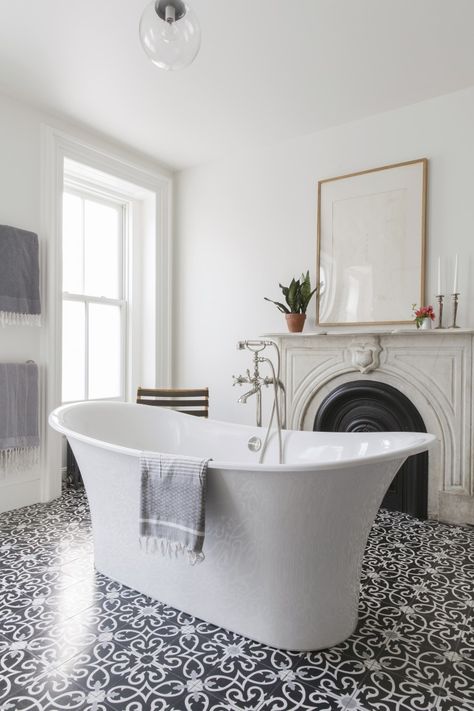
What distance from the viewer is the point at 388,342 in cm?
295

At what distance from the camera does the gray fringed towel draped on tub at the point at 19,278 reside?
9.21 ft

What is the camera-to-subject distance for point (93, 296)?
3.75 meters

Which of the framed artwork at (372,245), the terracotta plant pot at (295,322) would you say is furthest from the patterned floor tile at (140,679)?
the framed artwork at (372,245)

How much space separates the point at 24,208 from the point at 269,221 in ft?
5.52

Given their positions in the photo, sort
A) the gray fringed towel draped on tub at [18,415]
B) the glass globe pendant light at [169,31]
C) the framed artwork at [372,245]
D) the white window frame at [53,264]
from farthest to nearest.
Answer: the white window frame at [53,264] < the framed artwork at [372,245] < the gray fringed towel draped on tub at [18,415] < the glass globe pendant light at [169,31]

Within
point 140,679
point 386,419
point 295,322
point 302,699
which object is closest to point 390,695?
point 302,699

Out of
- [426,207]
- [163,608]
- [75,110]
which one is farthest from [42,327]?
[426,207]

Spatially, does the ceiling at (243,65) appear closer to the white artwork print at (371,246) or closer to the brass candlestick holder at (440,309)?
the white artwork print at (371,246)

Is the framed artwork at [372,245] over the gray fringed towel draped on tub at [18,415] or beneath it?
over

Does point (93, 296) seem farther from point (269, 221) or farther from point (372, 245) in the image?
point (372, 245)

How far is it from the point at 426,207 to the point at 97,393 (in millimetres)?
2739

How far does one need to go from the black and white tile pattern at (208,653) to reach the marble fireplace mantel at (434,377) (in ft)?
1.87

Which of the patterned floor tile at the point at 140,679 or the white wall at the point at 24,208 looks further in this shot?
the white wall at the point at 24,208

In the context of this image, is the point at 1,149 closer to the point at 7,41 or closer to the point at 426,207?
the point at 7,41
